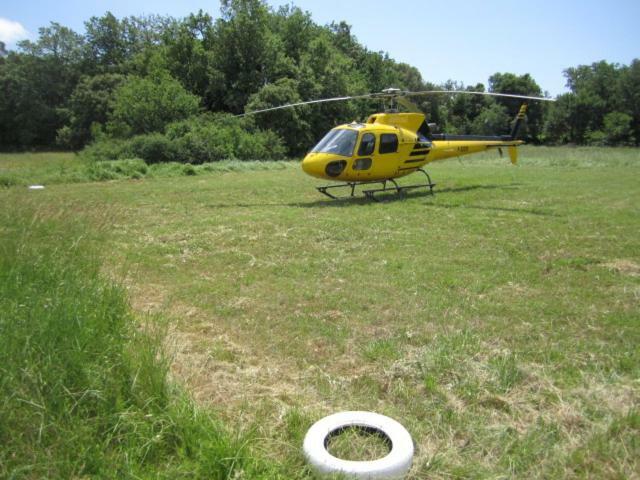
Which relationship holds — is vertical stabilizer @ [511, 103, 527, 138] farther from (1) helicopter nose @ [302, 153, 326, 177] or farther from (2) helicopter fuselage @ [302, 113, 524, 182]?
(1) helicopter nose @ [302, 153, 326, 177]

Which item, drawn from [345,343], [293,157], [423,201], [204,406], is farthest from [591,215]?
[293,157]

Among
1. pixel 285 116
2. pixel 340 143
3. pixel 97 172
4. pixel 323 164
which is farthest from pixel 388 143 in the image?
pixel 285 116

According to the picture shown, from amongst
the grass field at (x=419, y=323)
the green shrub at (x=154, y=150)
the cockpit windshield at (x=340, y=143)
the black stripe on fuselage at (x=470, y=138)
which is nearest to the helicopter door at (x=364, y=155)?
the cockpit windshield at (x=340, y=143)

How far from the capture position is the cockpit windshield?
11.3 m

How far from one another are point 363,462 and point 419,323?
7.28ft

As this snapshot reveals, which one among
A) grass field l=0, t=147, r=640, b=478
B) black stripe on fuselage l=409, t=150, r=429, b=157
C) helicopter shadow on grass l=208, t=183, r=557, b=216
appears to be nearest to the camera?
grass field l=0, t=147, r=640, b=478

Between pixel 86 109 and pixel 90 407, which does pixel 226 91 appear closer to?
pixel 86 109

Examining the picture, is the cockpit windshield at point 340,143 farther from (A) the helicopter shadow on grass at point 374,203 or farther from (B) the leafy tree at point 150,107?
(B) the leafy tree at point 150,107

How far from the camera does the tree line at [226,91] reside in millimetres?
27438

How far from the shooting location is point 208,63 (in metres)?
34.9

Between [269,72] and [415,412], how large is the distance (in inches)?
1367

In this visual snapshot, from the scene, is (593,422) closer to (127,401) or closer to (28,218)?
(127,401)

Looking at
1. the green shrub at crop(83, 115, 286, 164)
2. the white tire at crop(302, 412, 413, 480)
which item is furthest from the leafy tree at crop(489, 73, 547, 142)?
the white tire at crop(302, 412, 413, 480)

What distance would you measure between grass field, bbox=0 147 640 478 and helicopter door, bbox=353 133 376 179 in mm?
1686
